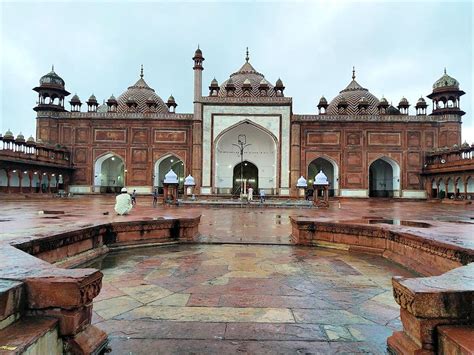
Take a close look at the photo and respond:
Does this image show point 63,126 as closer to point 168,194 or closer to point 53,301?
point 168,194

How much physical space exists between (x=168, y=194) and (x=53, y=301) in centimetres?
1535

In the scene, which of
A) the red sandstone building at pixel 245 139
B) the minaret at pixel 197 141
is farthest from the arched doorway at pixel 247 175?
the minaret at pixel 197 141

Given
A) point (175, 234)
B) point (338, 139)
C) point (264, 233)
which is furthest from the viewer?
point (338, 139)

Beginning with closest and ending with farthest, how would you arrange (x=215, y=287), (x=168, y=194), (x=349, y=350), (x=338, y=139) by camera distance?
(x=349, y=350) → (x=215, y=287) → (x=168, y=194) → (x=338, y=139)

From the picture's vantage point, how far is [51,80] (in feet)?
89.6

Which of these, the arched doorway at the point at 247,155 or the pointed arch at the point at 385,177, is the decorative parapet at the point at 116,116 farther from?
the pointed arch at the point at 385,177

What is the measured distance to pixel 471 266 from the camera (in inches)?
89.5

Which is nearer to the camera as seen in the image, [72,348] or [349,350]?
[72,348]

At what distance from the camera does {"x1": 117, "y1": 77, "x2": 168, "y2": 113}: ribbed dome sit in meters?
30.3

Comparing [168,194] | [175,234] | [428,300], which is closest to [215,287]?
[428,300]

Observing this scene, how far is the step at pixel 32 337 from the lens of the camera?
133cm

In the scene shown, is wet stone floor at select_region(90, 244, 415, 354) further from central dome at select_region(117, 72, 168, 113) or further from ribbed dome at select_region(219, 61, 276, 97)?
central dome at select_region(117, 72, 168, 113)

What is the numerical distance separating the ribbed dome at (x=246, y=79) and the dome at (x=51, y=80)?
43.0 ft

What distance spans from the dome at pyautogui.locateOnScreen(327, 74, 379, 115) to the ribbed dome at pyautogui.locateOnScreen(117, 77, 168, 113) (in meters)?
15.3
